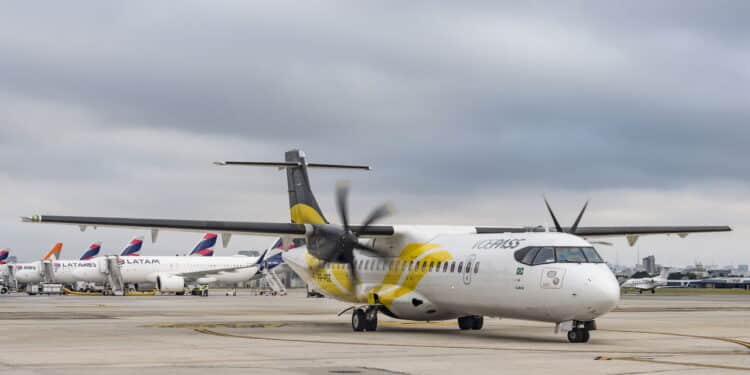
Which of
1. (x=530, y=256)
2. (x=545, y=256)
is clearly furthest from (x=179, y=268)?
(x=545, y=256)

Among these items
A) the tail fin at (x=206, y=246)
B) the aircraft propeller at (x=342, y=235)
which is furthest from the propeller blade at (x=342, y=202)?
the tail fin at (x=206, y=246)

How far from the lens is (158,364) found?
15102mm

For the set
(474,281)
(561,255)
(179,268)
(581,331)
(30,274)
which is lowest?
(581,331)

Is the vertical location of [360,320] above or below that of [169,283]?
below

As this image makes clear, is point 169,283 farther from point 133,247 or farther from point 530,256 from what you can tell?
point 530,256

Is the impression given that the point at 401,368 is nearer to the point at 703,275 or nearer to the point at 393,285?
the point at 393,285

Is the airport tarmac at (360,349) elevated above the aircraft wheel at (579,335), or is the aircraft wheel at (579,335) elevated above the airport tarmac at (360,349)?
the aircraft wheel at (579,335)

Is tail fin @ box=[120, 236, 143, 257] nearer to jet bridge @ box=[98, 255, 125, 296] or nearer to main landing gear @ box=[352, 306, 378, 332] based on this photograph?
jet bridge @ box=[98, 255, 125, 296]

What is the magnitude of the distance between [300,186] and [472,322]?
7.79 meters

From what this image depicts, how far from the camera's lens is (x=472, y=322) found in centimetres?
2616

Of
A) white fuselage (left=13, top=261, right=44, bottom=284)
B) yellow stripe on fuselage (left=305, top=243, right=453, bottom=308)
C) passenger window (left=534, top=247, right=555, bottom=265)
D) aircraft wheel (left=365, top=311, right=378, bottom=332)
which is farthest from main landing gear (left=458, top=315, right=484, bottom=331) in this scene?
white fuselage (left=13, top=261, right=44, bottom=284)

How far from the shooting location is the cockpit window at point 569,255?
20.5 m

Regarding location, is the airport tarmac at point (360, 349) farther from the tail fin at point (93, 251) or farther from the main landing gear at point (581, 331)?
the tail fin at point (93, 251)

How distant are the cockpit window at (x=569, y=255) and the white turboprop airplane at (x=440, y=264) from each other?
2 centimetres
